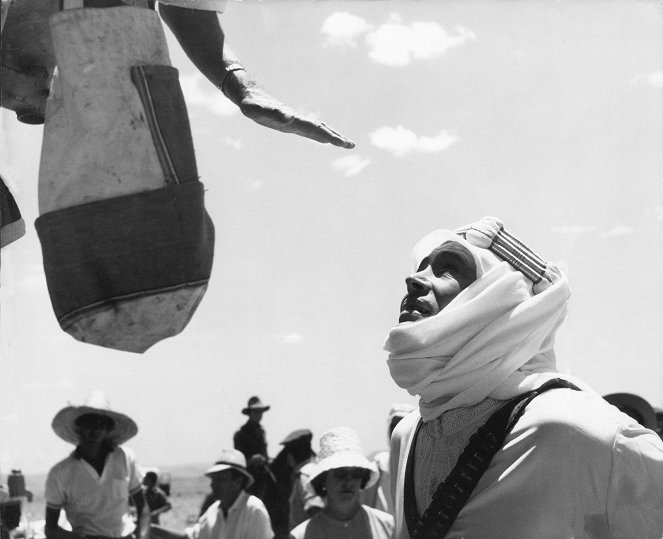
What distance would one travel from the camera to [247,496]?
263 inches

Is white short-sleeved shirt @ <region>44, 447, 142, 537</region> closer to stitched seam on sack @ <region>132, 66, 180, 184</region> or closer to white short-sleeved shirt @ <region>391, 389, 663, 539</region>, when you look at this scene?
white short-sleeved shirt @ <region>391, 389, 663, 539</region>

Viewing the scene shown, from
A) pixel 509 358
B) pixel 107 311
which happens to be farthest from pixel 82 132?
pixel 509 358

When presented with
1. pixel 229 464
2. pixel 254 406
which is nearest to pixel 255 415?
pixel 254 406

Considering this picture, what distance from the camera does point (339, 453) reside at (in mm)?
5836

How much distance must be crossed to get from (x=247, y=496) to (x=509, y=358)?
Result: 14.5 ft

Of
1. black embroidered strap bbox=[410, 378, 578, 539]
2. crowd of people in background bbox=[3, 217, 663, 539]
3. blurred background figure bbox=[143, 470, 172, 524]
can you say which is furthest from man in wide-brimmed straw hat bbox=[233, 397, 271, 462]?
black embroidered strap bbox=[410, 378, 578, 539]

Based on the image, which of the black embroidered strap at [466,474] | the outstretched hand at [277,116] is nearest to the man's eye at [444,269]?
the black embroidered strap at [466,474]

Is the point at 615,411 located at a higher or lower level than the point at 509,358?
lower

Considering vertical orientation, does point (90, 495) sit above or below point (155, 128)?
below

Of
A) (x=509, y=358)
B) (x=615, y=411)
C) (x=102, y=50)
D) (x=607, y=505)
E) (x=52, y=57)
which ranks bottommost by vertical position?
(x=607, y=505)

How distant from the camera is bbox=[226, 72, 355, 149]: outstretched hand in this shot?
160 centimetres

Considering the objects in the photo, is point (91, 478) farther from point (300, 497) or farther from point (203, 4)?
point (203, 4)

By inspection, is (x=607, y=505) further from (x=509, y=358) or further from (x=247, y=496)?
(x=247, y=496)

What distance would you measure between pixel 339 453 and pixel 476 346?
342cm
